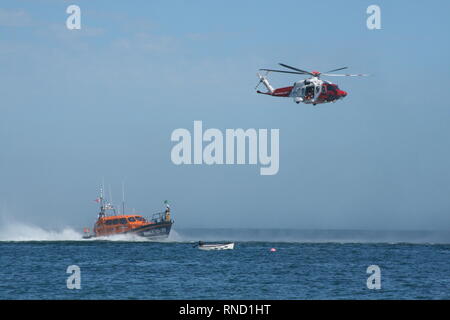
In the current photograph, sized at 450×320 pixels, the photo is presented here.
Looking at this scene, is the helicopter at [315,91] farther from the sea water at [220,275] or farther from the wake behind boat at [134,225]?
the wake behind boat at [134,225]

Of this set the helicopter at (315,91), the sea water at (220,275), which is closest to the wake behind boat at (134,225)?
the sea water at (220,275)

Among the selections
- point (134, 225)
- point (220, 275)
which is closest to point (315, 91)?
point (220, 275)

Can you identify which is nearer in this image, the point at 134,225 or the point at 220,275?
the point at 220,275

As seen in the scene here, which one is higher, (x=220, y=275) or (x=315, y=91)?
(x=315, y=91)

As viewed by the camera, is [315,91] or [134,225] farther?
[134,225]

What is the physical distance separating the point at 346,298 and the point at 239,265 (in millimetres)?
24147

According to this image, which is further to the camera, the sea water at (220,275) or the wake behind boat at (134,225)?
the wake behind boat at (134,225)

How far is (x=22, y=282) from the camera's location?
55.0 meters

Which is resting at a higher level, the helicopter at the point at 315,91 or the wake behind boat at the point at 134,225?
the helicopter at the point at 315,91

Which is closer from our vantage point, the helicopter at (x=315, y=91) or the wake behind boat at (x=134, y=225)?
the helicopter at (x=315, y=91)

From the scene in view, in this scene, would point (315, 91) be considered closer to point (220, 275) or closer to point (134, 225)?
point (220, 275)
